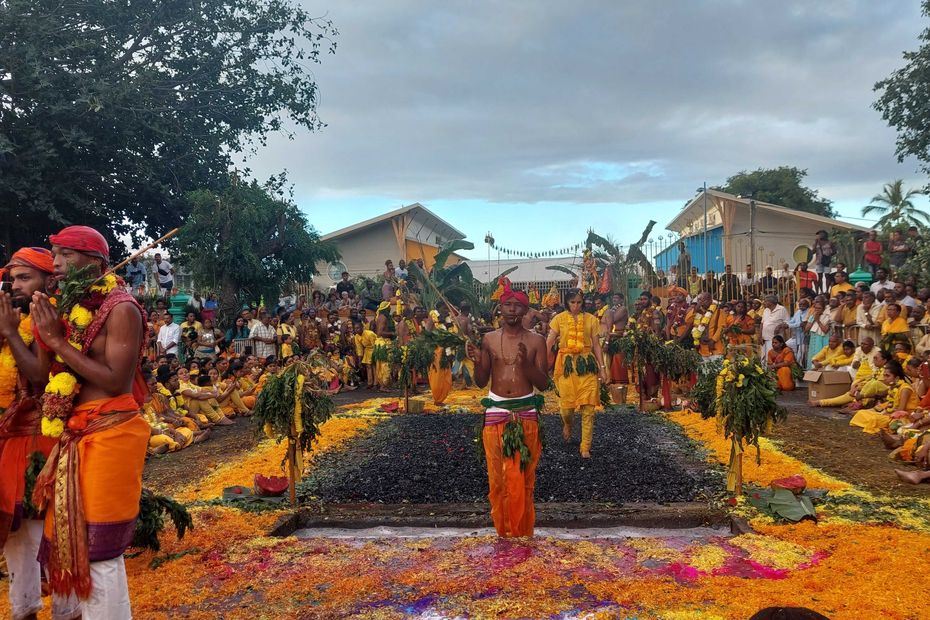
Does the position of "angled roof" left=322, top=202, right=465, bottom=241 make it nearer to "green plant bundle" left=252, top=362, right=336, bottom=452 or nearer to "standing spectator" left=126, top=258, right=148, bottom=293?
"standing spectator" left=126, top=258, right=148, bottom=293

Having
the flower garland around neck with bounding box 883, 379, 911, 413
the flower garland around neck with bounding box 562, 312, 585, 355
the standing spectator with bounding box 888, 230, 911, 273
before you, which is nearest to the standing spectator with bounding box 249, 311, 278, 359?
the flower garland around neck with bounding box 562, 312, 585, 355

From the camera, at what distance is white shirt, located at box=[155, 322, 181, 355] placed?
14617mm

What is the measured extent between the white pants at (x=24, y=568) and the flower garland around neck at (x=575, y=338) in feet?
22.0

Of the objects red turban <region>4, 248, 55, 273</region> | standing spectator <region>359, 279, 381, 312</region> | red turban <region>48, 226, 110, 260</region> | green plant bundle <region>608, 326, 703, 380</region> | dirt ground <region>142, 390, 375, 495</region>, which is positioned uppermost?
standing spectator <region>359, 279, 381, 312</region>

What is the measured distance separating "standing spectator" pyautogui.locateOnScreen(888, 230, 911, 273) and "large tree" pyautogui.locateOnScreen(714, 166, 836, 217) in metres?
20.9

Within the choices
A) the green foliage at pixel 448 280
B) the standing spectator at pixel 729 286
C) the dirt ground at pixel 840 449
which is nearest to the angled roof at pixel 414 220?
the green foliage at pixel 448 280

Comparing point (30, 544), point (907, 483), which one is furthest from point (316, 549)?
point (907, 483)

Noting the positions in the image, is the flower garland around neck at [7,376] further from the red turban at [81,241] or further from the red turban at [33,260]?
the red turban at [81,241]

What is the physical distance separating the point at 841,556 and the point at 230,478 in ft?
20.2

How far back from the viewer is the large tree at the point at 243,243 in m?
17.7

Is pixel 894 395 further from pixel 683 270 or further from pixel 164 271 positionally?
pixel 164 271

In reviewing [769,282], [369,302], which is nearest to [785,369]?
[769,282]

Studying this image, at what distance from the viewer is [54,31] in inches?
621

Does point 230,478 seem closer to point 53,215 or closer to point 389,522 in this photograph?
point 389,522
